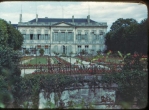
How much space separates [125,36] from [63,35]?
1189 millimetres

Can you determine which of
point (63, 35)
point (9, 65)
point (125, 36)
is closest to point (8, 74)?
point (9, 65)

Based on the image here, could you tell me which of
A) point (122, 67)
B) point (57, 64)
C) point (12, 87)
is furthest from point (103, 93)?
point (12, 87)

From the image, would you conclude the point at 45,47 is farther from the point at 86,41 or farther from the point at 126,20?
the point at 126,20

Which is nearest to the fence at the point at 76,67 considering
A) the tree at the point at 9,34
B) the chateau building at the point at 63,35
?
the tree at the point at 9,34

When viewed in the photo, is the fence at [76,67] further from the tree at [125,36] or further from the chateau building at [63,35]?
the chateau building at [63,35]

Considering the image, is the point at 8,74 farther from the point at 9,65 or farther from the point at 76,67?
the point at 76,67

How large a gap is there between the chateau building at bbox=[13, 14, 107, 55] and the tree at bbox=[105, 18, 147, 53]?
154 millimetres

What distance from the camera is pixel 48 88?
455 centimetres

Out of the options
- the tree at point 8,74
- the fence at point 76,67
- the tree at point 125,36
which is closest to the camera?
the tree at point 8,74

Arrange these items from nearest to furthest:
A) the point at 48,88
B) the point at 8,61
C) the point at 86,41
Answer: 1. the point at 86,41
2. the point at 8,61
3. the point at 48,88

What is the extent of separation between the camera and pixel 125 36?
14.0 ft

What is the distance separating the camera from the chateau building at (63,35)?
377 centimetres

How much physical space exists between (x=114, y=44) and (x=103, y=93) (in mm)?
1265

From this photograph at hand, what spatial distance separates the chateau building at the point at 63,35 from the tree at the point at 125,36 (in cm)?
15
